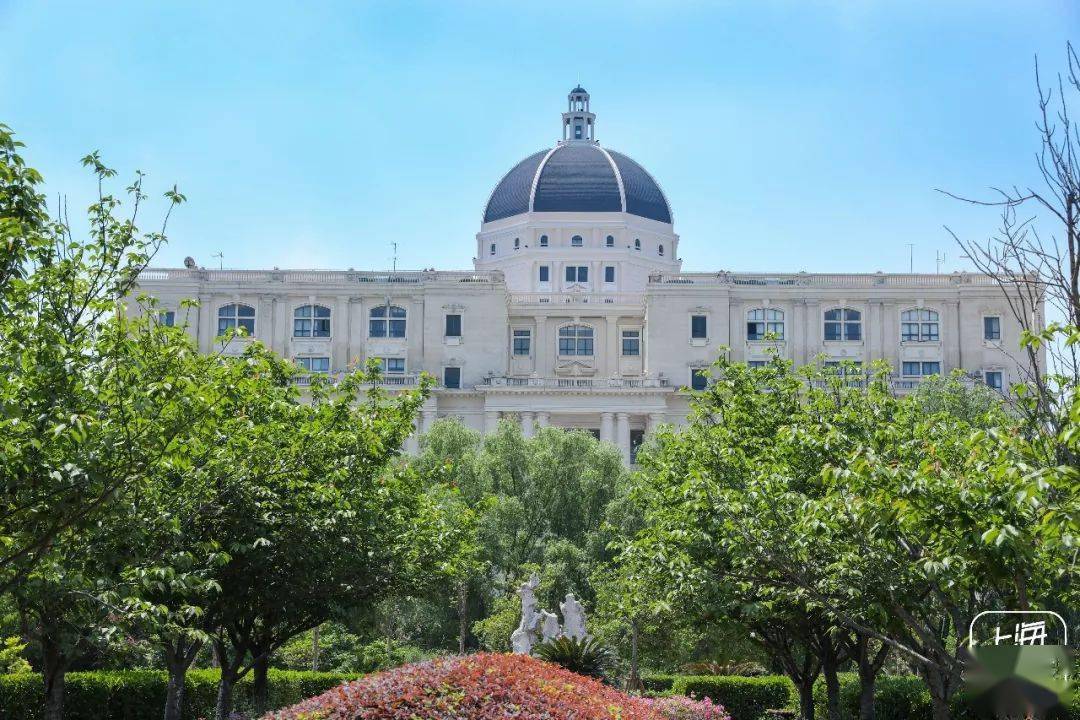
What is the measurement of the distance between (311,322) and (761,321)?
30578mm

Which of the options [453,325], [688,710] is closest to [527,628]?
[688,710]

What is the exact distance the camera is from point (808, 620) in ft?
75.0

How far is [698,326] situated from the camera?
93250 mm

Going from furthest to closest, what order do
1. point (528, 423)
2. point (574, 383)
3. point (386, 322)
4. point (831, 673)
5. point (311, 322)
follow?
point (386, 322) < point (311, 322) < point (574, 383) < point (528, 423) < point (831, 673)

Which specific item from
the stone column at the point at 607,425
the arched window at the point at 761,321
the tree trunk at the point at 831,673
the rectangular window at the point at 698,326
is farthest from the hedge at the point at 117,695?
the arched window at the point at 761,321

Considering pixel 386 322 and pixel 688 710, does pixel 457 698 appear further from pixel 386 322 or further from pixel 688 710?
pixel 386 322

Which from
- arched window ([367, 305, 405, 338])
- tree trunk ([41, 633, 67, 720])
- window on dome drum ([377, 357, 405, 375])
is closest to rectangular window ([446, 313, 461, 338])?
arched window ([367, 305, 405, 338])

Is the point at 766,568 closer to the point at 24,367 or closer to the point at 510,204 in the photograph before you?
the point at 24,367

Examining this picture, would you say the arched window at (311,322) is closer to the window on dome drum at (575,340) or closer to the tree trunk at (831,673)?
the window on dome drum at (575,340)

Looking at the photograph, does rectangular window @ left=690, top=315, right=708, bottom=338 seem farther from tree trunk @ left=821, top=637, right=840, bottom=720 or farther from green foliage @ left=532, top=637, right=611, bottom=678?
tree trunk @ left=821, top=637, right=840, bottom=720

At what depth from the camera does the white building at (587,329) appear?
299 feet

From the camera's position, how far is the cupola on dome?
11725 cm

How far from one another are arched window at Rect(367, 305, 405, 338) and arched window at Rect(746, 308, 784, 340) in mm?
23570

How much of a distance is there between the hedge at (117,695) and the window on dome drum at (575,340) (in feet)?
213
